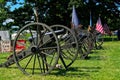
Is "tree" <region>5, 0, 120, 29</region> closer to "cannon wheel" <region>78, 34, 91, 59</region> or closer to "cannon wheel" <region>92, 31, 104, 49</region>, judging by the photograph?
"cannon wheel" <region>92, 31, 104, 49</region>

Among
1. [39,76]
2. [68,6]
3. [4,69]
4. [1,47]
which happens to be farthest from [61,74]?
[68,6]

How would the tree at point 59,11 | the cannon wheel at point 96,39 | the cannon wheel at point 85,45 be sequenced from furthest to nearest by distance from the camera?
the tree at point 59,11, the cannon wheel at point 96,39, the cannon wheel at point 85,45

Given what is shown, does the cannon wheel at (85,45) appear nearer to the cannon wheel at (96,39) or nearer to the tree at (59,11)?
the cannon wheel at (96,39)

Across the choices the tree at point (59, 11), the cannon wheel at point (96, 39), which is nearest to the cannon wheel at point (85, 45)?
the cannon wheel at point (96, 39)

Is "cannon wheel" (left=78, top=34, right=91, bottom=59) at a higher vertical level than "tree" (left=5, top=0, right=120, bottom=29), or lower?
lower

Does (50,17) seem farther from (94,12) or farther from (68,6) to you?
(94,12)

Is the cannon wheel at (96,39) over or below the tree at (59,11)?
below

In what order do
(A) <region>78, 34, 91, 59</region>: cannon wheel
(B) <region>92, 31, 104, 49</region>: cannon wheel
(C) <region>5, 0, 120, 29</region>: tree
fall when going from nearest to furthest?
1. (A) <region>78, 34, 91, 59</region>: cannon wheel
2. (B) <region>92, 31, 104, 49</region>: cannon wheel
3. (C) <region>5, 0, 120, 29</region>: tree

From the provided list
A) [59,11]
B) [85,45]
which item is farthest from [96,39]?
[59,11]

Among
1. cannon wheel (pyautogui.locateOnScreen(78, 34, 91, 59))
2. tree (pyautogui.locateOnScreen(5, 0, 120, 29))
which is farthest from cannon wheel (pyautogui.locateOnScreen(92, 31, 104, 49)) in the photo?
tree (pyautogui.locateOnScreen(5, 0, 120, 29))

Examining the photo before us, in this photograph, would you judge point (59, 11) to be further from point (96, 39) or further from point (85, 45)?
point (85, 45)

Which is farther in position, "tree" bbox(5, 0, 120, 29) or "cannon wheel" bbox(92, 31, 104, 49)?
"tree" bbox(5, 0, 120, 29)

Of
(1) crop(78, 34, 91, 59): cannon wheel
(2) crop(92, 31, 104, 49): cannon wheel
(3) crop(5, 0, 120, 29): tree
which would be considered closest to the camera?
(1) crop(78, 34, 91, 59): cannon wheel

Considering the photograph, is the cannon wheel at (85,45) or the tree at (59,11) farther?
the tree at (59,11)
